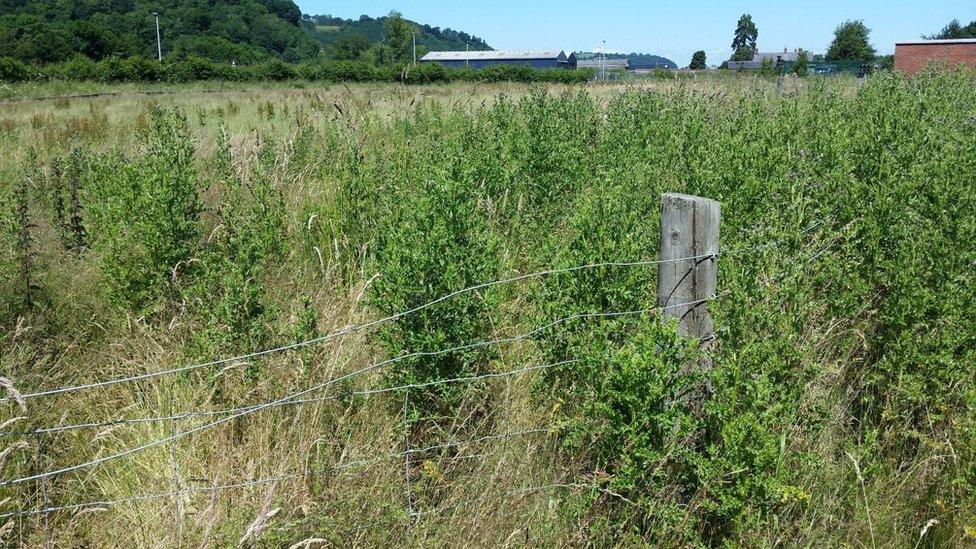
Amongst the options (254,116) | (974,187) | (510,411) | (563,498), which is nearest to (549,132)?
(974,187)

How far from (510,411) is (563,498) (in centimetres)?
63

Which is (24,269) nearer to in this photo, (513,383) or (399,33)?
(513,383)

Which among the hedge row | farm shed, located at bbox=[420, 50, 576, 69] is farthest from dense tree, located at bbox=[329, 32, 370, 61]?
the hedge row

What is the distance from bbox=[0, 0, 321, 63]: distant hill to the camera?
6180cm

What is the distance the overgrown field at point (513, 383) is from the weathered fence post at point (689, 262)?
0.44 ft

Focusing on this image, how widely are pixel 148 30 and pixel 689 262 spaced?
12232 cm

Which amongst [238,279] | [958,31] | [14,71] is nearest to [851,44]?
[958,31]

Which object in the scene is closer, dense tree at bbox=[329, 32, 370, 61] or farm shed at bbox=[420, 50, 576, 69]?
dense tree at bbox=[329, 32, 370, 61]

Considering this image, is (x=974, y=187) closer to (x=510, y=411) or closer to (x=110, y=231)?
(x=510, y=411)

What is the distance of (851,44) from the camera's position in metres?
75.5

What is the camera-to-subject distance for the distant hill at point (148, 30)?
203 ft

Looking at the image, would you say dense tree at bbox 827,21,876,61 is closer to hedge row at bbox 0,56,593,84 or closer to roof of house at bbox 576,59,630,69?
roof of house at bbox 576,59,630,69

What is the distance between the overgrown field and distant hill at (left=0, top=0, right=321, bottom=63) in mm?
60753

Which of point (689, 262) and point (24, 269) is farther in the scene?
point (24, 269)
